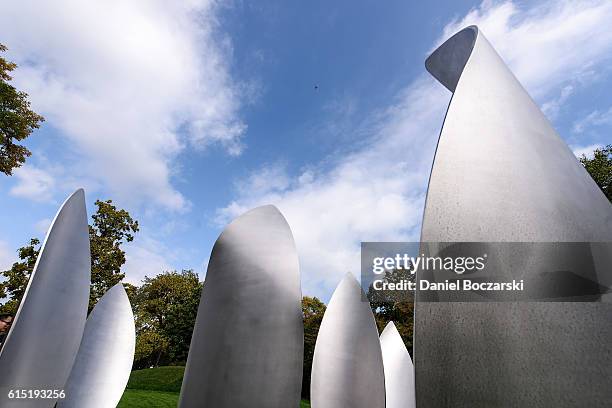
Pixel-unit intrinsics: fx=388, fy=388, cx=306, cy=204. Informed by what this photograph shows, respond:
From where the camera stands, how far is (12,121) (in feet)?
61.8

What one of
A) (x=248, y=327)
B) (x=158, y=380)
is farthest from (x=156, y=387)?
(x=248, y=327)

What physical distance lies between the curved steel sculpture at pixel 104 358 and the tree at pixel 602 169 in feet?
89.3

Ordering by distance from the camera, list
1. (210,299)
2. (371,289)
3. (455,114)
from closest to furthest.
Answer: (455,114)
(210,299)
(371,289)

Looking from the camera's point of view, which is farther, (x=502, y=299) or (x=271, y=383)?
(x=271, y=383)

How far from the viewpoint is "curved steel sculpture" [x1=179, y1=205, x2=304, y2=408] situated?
4.93m

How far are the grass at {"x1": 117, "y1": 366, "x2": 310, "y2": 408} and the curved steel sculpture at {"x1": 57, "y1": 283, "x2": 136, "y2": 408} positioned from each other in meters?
10.3

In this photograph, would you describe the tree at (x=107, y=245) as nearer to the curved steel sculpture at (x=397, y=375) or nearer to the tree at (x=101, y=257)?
the tree at (x=101, y=257)

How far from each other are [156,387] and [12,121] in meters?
17.6

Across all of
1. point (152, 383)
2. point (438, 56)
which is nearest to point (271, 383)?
point (438, 56)

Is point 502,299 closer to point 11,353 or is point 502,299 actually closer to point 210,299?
point 210,299

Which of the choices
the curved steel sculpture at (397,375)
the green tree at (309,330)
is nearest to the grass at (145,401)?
the green tree at (309,330)

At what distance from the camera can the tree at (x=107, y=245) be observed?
1007 inches

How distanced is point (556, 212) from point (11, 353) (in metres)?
7.98

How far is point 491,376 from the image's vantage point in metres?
2.93
